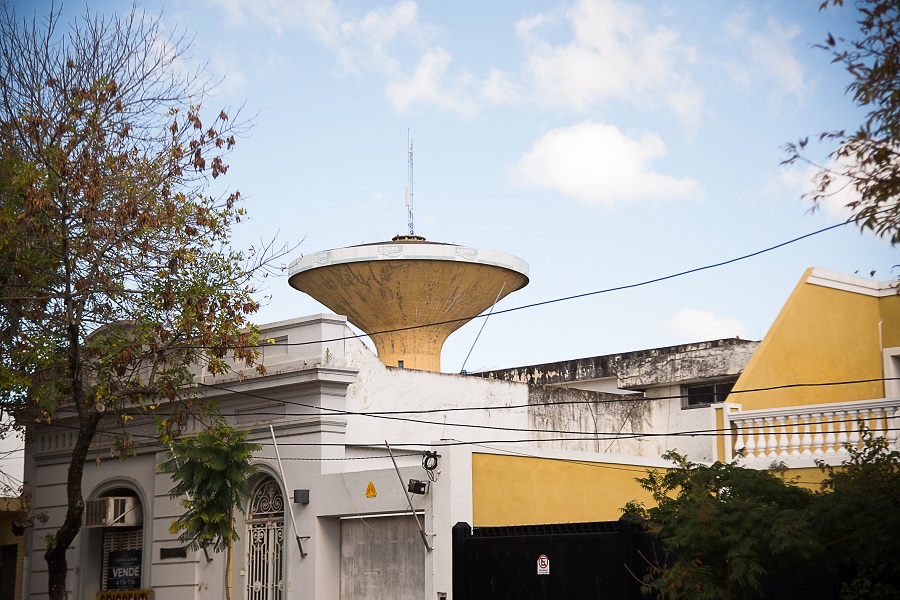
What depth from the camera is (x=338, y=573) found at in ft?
59.9

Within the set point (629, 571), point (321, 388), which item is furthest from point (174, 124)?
point (629, 571)

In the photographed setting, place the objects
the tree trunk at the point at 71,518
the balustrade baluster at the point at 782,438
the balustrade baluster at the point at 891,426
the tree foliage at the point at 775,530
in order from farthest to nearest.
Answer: the tree trunk at the point at 71,518 < the balustrade baluster at the point at 782,438 < the balustrade baluster at the point at 891,426 < the tree foliage at the point at 775,530

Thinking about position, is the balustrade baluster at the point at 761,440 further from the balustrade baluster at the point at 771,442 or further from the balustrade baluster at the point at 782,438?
the balustrade baluster at the point at 782,438

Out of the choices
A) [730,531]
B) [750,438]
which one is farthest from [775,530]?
[750,438]

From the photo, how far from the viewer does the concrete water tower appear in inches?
898

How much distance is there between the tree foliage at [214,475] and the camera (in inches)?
688

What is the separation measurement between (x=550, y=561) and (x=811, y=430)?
426cm

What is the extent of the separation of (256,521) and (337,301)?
608cm

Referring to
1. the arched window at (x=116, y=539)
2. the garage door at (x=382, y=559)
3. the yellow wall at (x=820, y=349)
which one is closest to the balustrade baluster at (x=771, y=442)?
the yellow wall at (x=820, y=349)

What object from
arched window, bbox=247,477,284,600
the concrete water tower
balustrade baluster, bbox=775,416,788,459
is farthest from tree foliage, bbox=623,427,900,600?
the concrete water tower

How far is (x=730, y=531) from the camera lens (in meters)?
10.5

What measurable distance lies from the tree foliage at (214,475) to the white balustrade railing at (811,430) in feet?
25.1

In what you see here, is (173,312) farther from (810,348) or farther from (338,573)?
(810,348)

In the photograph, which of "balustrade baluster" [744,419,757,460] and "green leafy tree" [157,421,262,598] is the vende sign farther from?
"balustrade baluster" [744,419,757,460]
